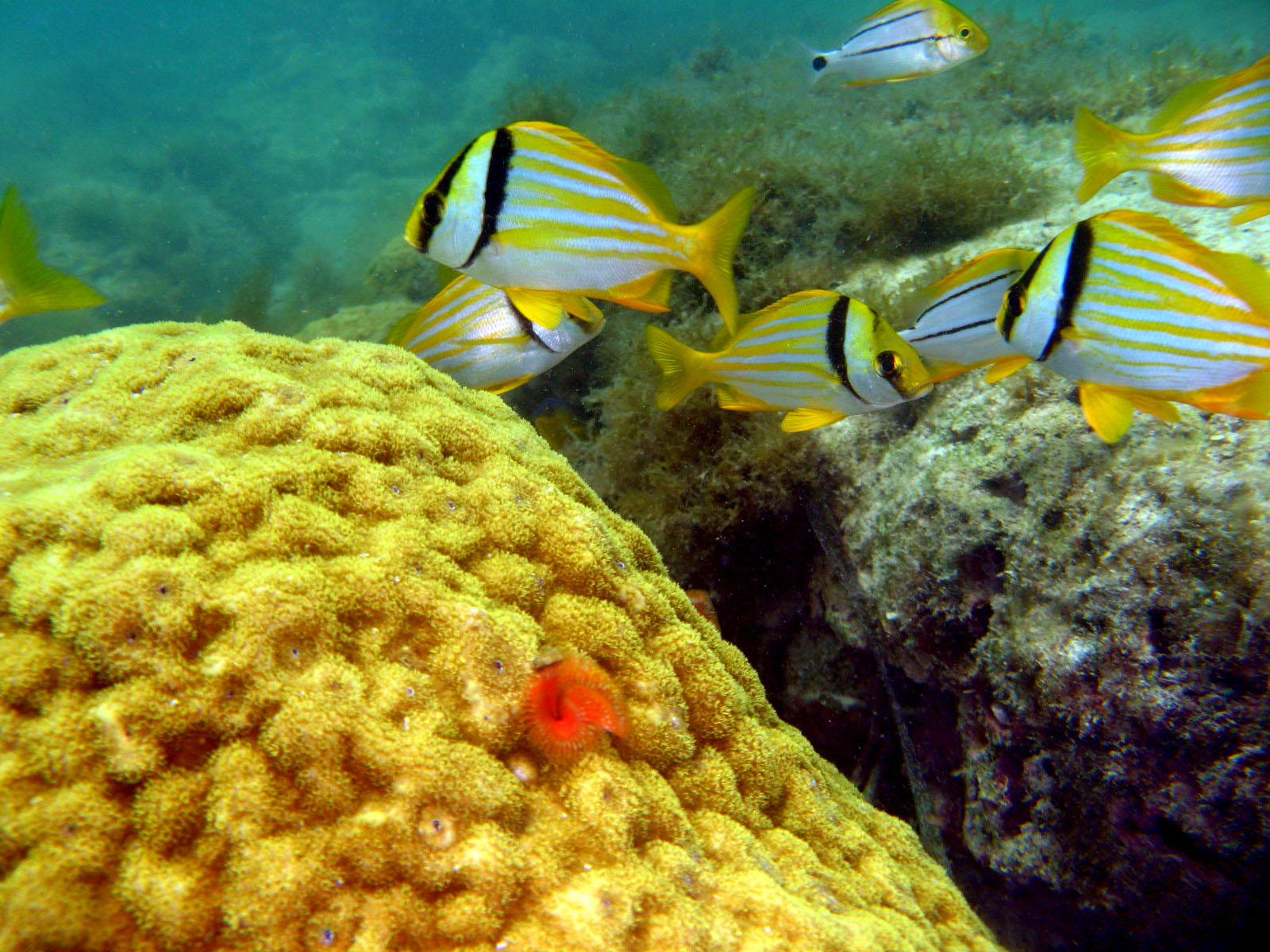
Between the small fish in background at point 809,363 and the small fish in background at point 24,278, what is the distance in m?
2.34

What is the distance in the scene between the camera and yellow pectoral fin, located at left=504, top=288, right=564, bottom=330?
236 cm

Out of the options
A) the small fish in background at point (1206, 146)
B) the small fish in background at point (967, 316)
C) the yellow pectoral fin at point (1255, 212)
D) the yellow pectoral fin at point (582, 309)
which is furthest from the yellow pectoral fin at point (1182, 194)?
the yellow pectoral fin at point (582, 309)

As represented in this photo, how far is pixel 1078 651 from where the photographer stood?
2.41 metres

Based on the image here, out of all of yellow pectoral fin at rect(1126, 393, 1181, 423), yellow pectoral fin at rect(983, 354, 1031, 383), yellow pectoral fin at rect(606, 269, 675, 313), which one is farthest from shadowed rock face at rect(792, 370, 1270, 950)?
yellow pectoral fin at rect(606, 269, 675, 313)

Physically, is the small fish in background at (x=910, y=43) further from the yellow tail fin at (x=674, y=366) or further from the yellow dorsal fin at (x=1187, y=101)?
the yellow tail fin at (x=674, y=366)

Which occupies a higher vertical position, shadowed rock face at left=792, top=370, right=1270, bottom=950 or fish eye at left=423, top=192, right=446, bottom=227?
fish eye at left=423, top=192, right=446, bottom=227

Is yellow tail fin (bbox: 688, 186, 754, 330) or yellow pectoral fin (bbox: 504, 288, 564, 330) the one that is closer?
yellow tail fin (bbox: 688, 186, 754, 330)

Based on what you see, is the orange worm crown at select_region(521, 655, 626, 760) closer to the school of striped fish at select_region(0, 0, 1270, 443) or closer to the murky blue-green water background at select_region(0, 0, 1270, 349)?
the school of striped fish at select_region(0, 0, 1270, 443)

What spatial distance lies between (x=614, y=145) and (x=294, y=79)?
38031mm

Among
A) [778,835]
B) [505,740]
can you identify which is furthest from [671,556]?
[505,740]

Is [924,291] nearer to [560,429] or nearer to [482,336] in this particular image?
[482,336]

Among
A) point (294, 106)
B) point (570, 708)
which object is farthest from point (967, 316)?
point (294, 106)

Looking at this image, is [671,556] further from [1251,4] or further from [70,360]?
[1251,4]

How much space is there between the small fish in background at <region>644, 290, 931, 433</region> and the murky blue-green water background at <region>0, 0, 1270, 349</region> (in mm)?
12952
